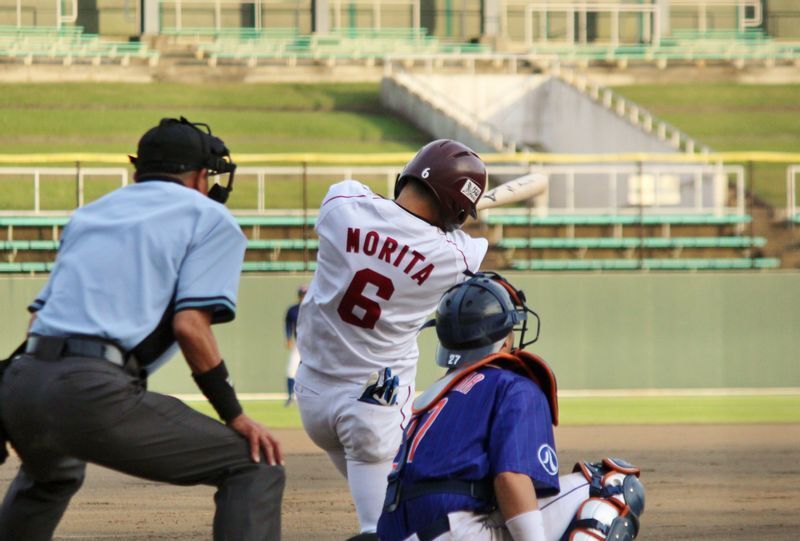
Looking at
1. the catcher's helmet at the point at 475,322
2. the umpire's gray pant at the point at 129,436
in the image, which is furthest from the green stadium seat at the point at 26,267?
the catcher's helmet at the point at 475,322

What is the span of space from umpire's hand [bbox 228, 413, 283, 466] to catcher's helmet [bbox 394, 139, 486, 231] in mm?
1232

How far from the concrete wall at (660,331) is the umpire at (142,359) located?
581 inches

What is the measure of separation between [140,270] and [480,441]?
121 centimetres

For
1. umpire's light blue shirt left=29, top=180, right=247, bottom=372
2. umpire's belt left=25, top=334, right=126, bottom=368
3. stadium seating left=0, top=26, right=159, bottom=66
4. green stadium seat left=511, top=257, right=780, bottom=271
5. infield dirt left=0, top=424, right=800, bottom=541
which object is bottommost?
infield dirt left=0, top=424, right=800, bottom=541

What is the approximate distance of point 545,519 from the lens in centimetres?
404

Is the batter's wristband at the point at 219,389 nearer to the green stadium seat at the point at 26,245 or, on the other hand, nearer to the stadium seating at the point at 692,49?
the green stadium seat at the point at 26,245

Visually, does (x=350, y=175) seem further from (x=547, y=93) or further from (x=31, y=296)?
(x=547, y=93)

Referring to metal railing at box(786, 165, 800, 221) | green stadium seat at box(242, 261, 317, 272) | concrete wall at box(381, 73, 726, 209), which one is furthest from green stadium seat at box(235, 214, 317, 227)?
concrete wall at box(381, 73, 726, 209)

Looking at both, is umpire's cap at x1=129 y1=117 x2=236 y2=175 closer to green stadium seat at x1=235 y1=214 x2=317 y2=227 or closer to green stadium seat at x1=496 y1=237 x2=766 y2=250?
green stadium seat at x1=235 y1=214 x2=317 y2=227

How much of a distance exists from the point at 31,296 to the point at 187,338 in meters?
15.0

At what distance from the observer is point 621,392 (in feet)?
62.2

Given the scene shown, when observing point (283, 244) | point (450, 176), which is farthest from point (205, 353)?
point (283, 244)

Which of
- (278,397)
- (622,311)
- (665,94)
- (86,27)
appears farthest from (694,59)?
(278,397)

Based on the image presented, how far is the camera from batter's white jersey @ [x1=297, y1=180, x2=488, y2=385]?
4871mm
